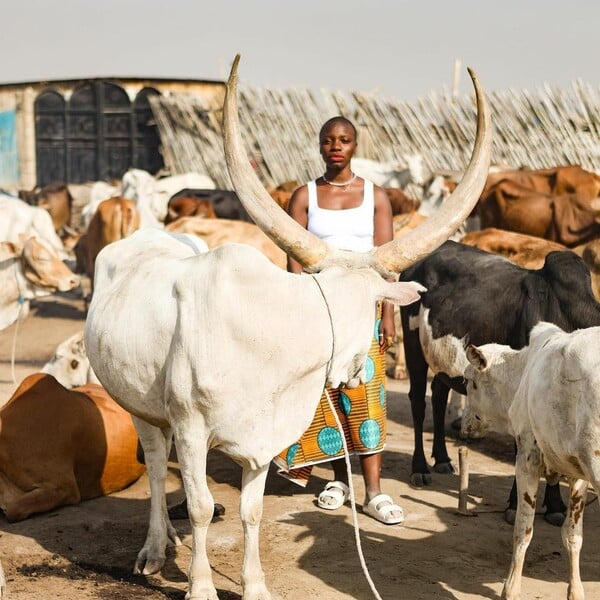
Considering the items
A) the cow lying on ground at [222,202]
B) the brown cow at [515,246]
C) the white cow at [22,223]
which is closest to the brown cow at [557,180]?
the cow lying on ground at [222,202]

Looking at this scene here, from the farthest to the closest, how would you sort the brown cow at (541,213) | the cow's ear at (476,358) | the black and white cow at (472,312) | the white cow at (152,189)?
the white cow at (152,189), the brown cow at (541,213), the black and white cow at (472,312), the cow's ear at (476,358)

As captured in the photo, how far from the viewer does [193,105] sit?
21047 millimetres

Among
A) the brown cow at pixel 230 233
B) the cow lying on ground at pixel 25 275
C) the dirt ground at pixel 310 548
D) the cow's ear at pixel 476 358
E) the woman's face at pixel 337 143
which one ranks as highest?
the woman's face at pixel 337 143

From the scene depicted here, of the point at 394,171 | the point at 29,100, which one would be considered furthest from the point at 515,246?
the point at 29,100

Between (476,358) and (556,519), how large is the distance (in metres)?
1.09

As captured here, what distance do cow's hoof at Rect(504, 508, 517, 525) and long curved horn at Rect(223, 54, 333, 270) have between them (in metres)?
2.19

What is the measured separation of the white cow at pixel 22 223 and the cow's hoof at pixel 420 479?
3.83 m

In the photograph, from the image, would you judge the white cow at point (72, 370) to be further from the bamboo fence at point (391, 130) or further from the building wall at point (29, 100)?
the building wall at point (29, 100)

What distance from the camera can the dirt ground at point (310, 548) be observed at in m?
4.58

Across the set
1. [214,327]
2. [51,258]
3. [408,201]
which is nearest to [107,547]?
[214,327]

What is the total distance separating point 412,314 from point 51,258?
10.7 ft

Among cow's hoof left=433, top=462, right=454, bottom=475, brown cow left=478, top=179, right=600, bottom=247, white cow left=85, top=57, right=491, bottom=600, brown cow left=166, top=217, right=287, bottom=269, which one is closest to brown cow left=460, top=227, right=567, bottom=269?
brown cow left=166, top=217, right=287, bottom=269

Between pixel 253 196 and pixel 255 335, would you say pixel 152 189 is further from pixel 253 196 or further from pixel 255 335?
pixel 255 335

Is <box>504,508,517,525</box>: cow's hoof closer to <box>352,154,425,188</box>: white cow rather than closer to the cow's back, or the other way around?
the cow's back
